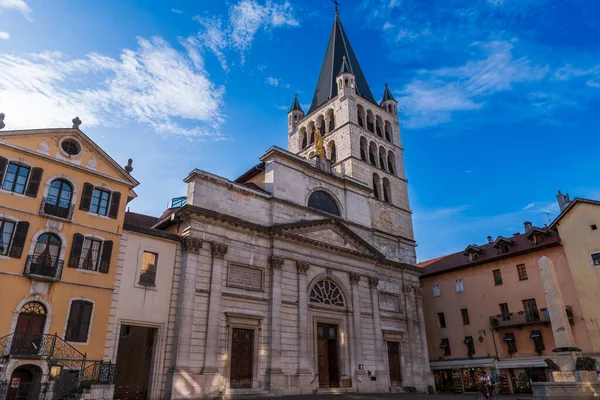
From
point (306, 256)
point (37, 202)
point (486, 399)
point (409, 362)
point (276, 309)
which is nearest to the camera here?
point (37, 202)

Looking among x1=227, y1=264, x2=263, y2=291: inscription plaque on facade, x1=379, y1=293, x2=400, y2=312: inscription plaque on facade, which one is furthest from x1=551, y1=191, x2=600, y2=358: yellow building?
x1=227, y1=264, x2=263, y2=291: inscription plaque on facade

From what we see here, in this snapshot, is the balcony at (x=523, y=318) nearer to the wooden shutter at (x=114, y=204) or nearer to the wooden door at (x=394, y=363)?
the wooden door at (x=394, y=363)

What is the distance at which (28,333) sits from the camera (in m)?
17.5

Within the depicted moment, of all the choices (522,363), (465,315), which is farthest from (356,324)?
(522,363)

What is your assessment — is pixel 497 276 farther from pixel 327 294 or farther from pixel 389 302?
pixel 327 294

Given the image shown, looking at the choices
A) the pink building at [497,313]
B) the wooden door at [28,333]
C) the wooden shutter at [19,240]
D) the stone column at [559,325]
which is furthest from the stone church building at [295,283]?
the stone column at [559,325]

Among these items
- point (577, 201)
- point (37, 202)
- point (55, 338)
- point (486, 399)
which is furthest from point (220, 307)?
point (577, 201)

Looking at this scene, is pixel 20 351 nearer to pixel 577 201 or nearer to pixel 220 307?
pixel 220 307

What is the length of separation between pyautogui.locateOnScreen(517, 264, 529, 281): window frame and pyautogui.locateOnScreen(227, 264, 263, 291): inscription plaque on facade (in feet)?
71.6

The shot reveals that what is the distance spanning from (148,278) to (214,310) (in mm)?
3862

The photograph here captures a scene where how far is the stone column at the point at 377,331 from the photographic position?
2960 cm

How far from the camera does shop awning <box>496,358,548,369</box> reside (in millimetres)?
31438

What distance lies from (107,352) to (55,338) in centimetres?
270

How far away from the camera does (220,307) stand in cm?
2367
